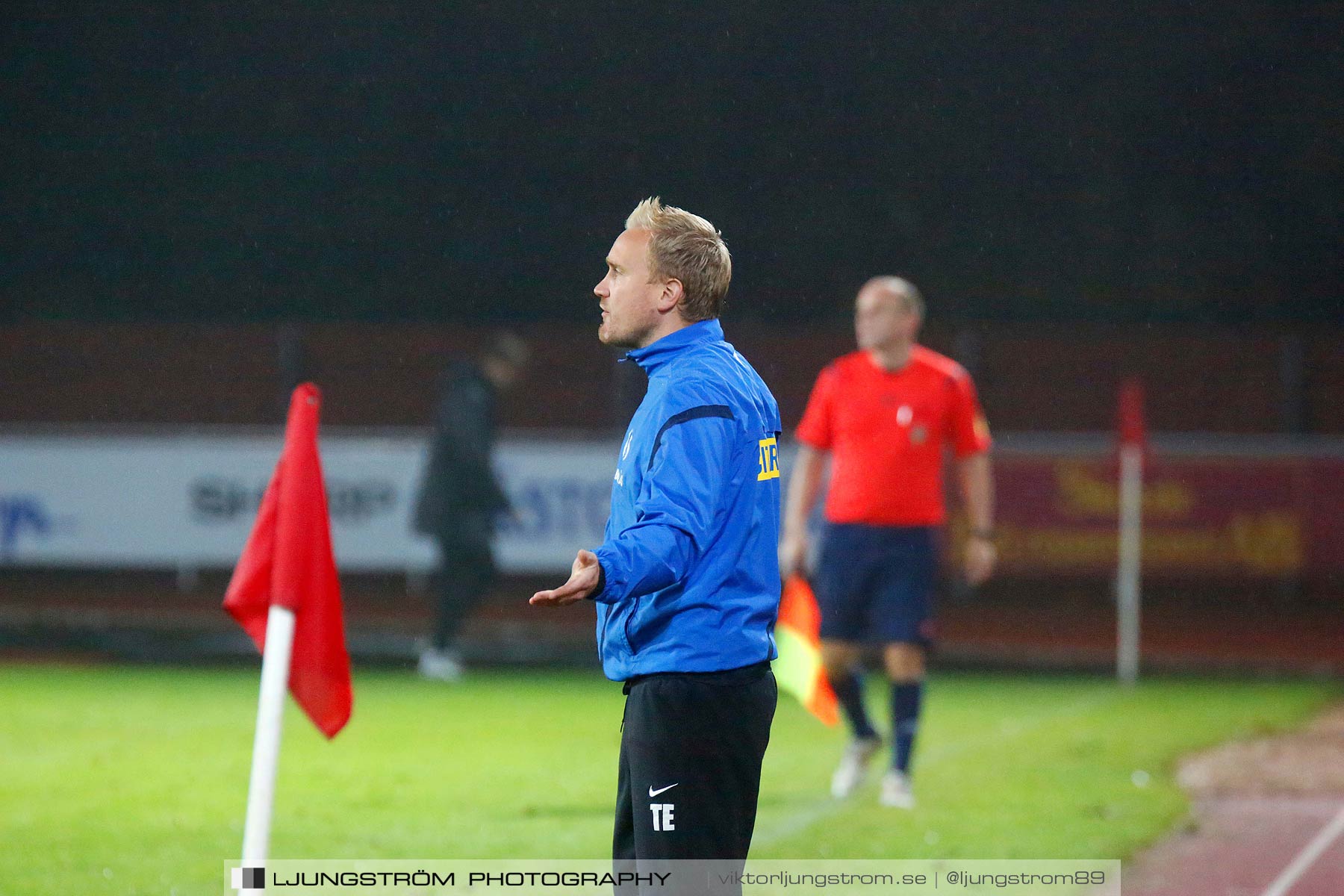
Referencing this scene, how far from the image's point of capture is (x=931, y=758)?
8.75 m

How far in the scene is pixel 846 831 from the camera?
6711mm

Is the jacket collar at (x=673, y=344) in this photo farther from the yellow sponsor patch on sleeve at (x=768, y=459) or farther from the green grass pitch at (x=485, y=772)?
the green grass pitch at (x=485, y=772)

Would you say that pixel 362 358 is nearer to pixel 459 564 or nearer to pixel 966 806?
pixel 459 564

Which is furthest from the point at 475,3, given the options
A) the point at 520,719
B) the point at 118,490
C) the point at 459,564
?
the point at 520,719

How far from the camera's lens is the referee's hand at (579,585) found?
318 centimetres

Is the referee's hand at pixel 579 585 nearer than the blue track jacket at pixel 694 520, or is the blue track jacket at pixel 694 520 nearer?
the referee's hand at pixel 579 585

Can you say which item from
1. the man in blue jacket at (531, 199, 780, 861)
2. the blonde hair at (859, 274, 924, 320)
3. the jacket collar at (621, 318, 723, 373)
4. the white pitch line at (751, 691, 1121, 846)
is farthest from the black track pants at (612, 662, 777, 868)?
the blonde hair at (859, 274, 924, 320)

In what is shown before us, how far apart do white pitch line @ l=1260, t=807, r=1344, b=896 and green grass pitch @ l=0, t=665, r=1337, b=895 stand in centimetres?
57

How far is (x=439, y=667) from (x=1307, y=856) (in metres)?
6.66

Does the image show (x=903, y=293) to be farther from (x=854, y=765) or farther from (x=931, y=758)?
(x=931, y=758)

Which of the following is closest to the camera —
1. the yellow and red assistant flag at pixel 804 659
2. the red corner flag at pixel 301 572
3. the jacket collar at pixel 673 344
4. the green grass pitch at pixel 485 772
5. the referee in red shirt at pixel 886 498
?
the jacket collar at pixel 673 344

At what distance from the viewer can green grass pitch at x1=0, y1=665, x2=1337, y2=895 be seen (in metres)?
6.36

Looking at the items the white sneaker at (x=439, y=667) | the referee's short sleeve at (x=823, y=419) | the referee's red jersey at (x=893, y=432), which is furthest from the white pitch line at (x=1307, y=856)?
the white sneaker at (x=439, y=667)

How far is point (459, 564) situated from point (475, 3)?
54.6 feet
